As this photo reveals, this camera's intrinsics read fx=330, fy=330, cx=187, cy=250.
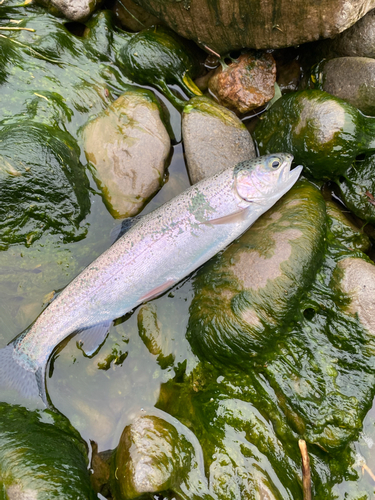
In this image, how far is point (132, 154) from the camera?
3520 millimetres

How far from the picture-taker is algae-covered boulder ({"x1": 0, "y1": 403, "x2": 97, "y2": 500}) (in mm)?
2527

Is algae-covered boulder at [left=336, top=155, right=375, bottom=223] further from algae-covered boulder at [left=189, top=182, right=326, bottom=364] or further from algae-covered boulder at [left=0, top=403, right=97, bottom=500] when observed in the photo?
algae-covered boulder at [left=0, top=403, right=97, bottom=500]

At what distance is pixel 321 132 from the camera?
10.7 ft

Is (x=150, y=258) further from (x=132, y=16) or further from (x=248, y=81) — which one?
(x=132, y=16)

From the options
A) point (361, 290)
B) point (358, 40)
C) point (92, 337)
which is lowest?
point (361, 290)

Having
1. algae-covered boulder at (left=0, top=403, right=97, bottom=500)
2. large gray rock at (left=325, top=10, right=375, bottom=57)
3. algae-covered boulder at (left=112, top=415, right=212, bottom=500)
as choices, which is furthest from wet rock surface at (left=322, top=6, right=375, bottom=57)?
algae-covered boulder at (left=0, top=403, right=97, bottom=500)

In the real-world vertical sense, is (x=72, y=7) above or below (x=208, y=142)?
above

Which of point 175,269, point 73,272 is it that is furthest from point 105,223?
point 175,269

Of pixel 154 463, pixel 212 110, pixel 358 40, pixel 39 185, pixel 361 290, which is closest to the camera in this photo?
pixel 154 463

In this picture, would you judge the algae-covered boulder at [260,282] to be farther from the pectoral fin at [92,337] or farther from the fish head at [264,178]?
the pectoral fin at [92,337]

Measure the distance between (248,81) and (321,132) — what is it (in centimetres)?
122

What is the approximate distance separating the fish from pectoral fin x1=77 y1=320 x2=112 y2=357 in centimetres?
1

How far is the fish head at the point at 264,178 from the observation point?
130 inches

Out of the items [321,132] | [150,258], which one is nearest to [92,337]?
[150,258]
